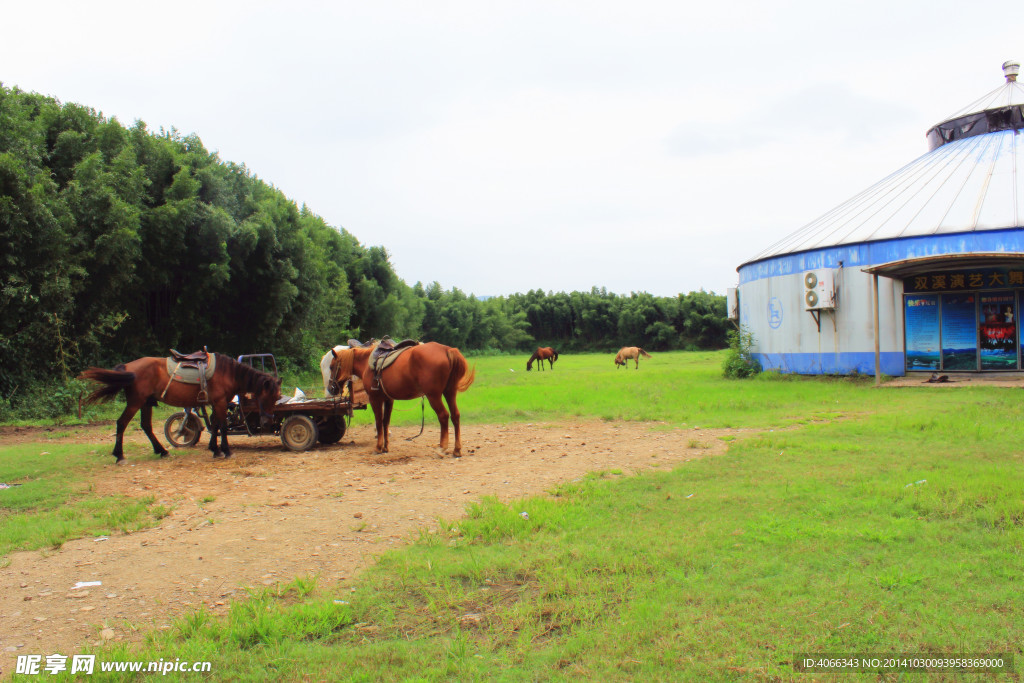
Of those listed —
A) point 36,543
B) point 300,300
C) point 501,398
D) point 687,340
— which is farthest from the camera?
point 687,340

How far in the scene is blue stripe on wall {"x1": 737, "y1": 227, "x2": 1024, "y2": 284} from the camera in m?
14.9

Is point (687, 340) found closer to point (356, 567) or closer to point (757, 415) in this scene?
point (757, 415)

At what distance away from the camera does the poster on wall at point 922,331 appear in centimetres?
1552

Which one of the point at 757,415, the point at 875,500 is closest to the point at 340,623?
the point at 875,500

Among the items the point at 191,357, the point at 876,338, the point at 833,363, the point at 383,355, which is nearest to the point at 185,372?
the point at 191,357

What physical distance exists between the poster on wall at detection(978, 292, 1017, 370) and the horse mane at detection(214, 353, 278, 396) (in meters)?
16.1

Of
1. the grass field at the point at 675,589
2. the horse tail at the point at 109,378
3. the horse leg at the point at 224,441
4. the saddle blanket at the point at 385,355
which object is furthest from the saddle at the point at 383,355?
the grass field at the point at 675,589

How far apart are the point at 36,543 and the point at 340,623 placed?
9.67ft

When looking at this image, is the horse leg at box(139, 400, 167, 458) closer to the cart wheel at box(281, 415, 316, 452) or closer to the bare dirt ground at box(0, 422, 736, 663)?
the bare dirt ground at box(0, 422, 736, 663)

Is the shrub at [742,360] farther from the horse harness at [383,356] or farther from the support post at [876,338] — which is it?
the horse harness at [383,356]

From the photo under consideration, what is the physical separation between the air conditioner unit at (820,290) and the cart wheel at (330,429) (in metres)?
13.6

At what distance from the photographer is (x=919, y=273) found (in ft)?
50.8

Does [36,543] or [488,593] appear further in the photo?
[36,543]

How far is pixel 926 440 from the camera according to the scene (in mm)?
7512
